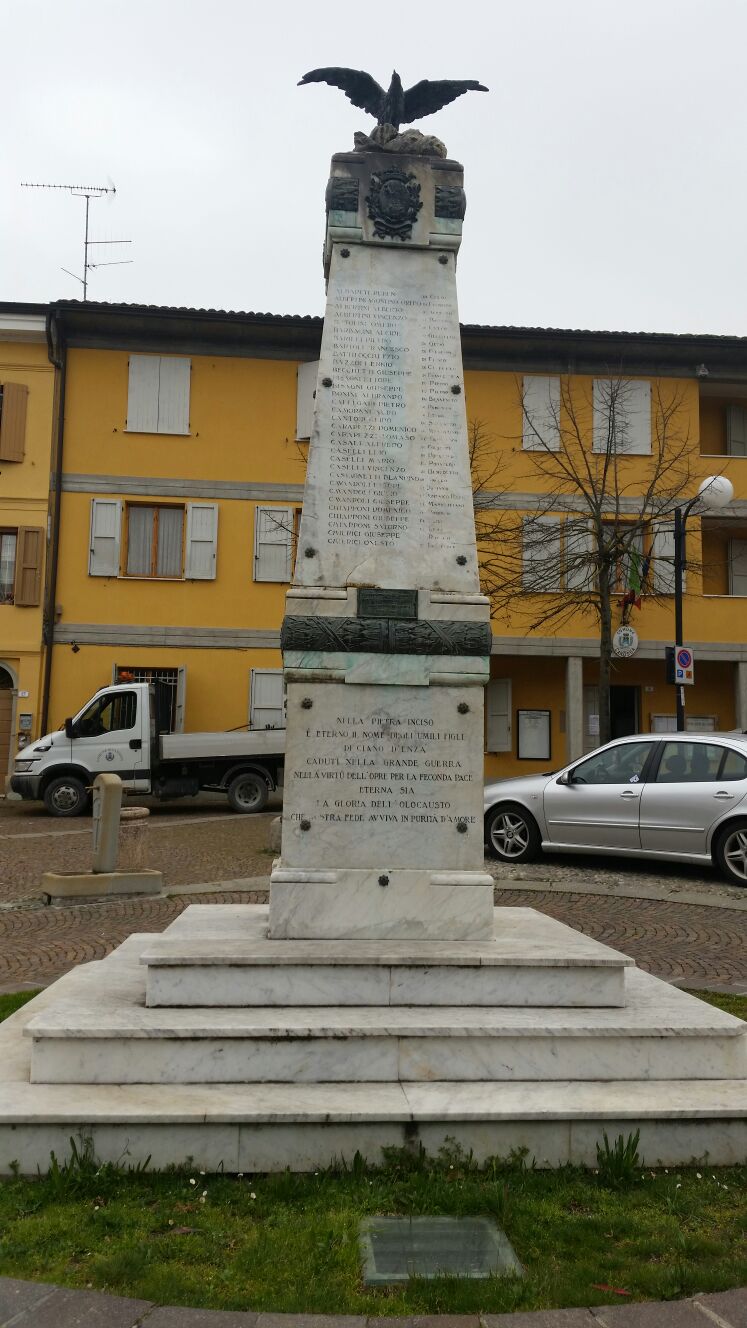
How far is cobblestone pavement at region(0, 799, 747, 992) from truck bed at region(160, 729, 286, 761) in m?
3.69

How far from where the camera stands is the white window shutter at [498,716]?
22328 mm

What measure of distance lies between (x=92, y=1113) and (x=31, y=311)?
21077 millimetres

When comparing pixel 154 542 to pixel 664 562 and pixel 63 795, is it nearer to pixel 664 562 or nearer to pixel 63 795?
pixel 63 795

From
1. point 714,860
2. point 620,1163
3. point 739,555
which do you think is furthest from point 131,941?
point 739,555

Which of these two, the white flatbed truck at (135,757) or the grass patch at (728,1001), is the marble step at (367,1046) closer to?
the grass patch at (728,1001)

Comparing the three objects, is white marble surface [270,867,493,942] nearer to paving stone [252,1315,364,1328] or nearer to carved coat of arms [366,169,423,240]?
paving stone [252,1315,364,1328]

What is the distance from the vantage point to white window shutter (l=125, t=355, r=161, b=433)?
2203 centimetres

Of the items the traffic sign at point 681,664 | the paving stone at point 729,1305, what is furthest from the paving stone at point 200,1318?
the traffic sign at point 681,664

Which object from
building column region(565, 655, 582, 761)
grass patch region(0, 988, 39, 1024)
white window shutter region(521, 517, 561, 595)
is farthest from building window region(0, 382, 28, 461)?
grass patch region(0, 988, 39, 1024)

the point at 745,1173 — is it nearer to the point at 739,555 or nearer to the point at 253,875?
the point at 253,875

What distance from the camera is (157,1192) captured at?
319 cm

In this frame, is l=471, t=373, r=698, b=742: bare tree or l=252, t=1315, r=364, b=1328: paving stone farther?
l=471, t=373, r=698, b=742: bare tree

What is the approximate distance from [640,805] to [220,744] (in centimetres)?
946

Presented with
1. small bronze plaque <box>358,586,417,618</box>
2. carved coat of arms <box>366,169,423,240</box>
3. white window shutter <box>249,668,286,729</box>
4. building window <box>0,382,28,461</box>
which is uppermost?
building window <box>0,382,28,461</box>
